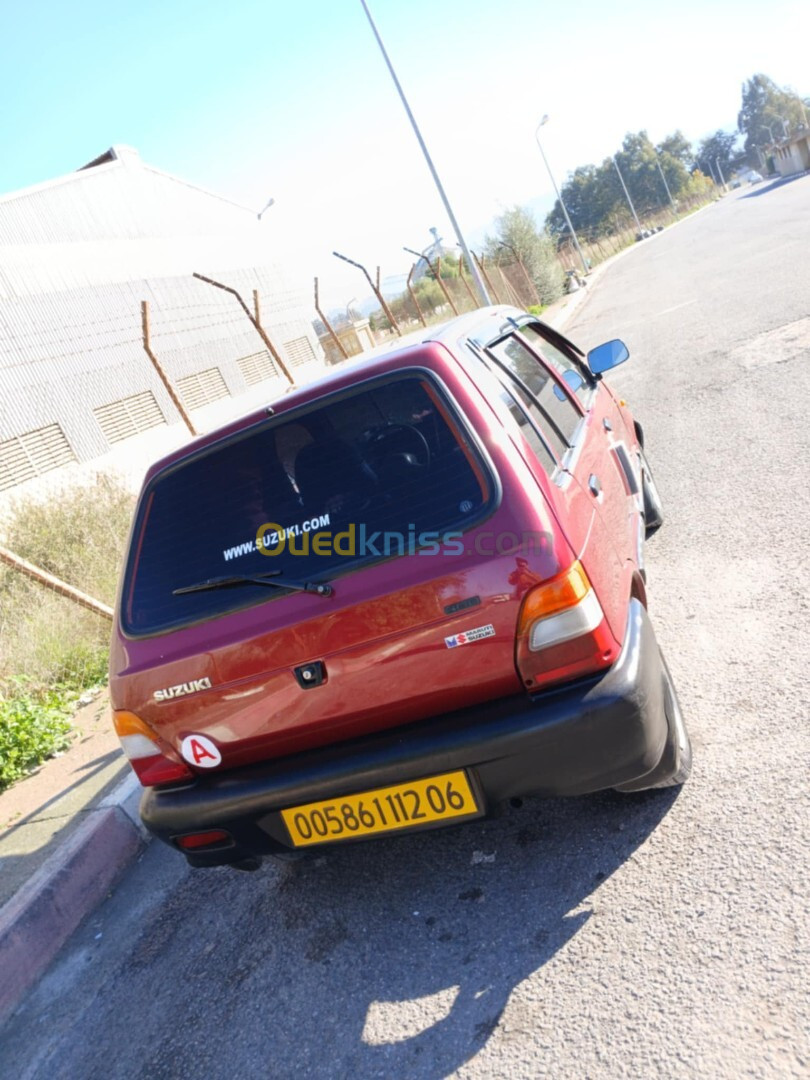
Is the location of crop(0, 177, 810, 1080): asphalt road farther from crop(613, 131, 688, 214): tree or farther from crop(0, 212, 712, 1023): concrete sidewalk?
crop(613, 131, 688, 214): tree

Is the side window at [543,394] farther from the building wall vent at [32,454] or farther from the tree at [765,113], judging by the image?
the tree at [765,113]

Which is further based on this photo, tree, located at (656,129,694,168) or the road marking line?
tree, located at (656,129,694,168)

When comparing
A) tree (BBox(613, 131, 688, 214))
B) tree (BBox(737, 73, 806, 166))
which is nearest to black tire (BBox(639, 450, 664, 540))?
tree (BBox(613, 131, 688, 214))

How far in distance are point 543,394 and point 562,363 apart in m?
1.16

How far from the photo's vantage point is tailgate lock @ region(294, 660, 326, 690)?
8.14 feet

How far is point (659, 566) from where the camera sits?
4.73 m

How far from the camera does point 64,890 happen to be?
372 cm

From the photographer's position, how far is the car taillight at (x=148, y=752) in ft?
9.09

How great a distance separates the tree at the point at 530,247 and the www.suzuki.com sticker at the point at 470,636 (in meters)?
29.8

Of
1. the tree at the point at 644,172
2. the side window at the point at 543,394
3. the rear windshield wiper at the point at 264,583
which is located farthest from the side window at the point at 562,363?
the tree at the point at 644,172

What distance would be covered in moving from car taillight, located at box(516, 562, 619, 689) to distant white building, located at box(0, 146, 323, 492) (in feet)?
53.2

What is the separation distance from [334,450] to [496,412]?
1.77 feet

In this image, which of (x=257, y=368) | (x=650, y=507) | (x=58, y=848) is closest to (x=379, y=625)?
(x=58, y=848)

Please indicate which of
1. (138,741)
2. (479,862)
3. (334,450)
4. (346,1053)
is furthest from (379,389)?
(346,1053)
